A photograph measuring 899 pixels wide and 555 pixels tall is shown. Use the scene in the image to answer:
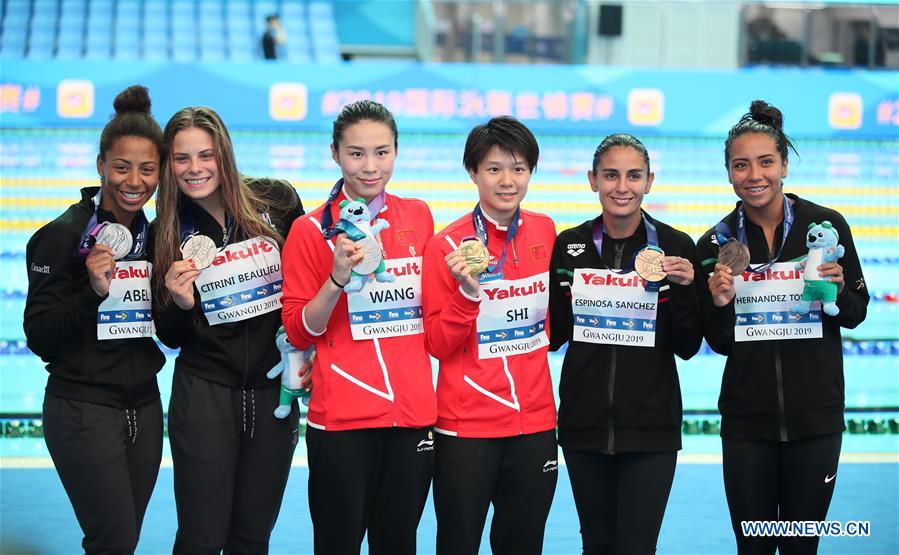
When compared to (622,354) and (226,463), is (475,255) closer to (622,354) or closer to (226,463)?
(622,354)

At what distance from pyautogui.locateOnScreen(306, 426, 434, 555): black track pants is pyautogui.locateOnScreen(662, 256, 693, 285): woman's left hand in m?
0.75

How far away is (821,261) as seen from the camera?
9.27 feet

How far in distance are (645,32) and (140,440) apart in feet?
25.6

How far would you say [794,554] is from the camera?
288cm

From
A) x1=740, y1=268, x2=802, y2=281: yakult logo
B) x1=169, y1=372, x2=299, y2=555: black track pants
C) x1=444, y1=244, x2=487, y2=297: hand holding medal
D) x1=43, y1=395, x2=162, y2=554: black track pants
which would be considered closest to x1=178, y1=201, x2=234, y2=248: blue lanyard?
x1=169, y1=372, x2=299, y2=555: black track pants

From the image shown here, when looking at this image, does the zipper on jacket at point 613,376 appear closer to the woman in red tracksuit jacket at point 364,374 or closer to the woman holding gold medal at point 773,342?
the woman holding gold medal at point 773,342

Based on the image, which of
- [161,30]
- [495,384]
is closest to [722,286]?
[495,384]

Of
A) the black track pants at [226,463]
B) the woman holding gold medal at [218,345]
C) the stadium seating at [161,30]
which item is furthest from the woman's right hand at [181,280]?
the stadium seating at [161,30]

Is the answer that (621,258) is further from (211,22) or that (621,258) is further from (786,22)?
(211,22)

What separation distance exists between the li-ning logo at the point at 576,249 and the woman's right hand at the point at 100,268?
3.97ft

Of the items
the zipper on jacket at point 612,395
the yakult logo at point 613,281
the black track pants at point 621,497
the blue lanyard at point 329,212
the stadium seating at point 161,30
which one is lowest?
the black track pants at point 621,497

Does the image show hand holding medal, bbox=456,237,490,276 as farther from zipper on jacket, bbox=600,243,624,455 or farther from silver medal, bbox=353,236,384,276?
zipper on jacket, bbox=600,243,624,455

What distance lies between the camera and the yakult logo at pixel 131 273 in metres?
2.87

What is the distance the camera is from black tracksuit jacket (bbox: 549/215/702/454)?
8.97ft
